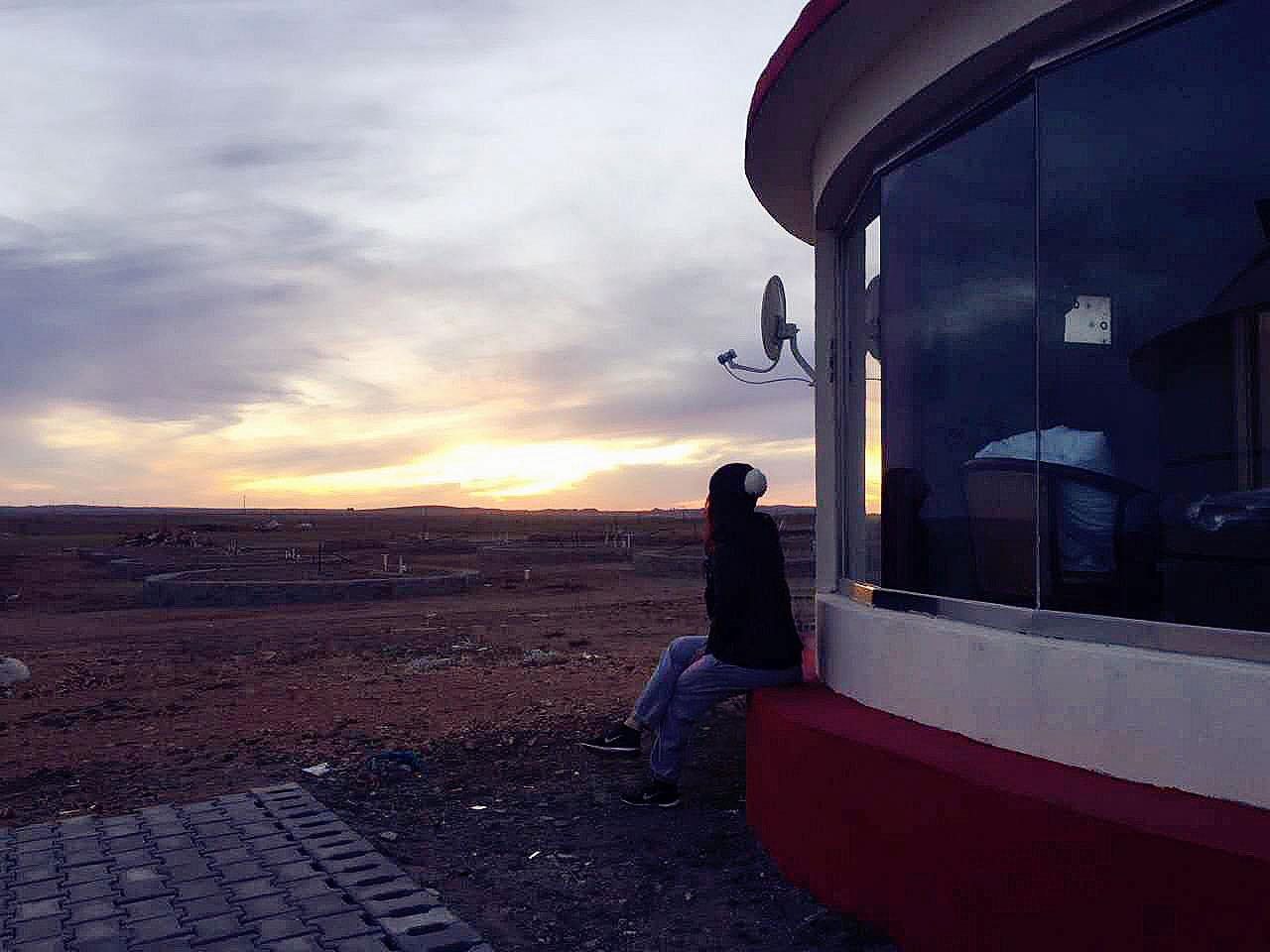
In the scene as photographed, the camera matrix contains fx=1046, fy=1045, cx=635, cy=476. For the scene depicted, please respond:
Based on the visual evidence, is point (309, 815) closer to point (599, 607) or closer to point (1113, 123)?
point (1113, 123)

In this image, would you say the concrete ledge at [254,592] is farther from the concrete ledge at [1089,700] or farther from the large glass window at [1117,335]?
the large glass window at [1117,335]

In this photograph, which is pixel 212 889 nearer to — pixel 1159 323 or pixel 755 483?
pixel 755 483

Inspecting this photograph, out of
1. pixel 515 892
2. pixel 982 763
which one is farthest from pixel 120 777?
pixel 982 763

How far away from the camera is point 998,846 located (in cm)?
330

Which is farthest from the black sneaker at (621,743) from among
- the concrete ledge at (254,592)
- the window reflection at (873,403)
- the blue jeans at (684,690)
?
the concrete ledge at (254,592)

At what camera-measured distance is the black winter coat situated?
5512 mm

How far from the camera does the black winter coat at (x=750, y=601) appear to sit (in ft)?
18.1

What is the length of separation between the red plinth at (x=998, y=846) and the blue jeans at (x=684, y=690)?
76cm

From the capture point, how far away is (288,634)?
15.6 m

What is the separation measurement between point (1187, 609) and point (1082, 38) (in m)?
Result: 1.99

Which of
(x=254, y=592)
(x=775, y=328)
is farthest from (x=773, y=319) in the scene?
(x=254, y=592)

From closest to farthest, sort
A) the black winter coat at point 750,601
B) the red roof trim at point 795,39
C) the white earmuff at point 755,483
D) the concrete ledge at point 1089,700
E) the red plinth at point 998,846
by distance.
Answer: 1. the red plinth at point 998,846
2. the concrete ledge at point 1089,700
3. the red roof trim at point 795,39
4. the black winter coat at point 750,601
5. the white earmuff at point 755,483

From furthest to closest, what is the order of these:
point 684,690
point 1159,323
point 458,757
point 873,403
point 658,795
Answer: point 458,757, point 658,795, point 684,690, point 873,403, point 1159,323

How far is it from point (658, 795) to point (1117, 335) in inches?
143
